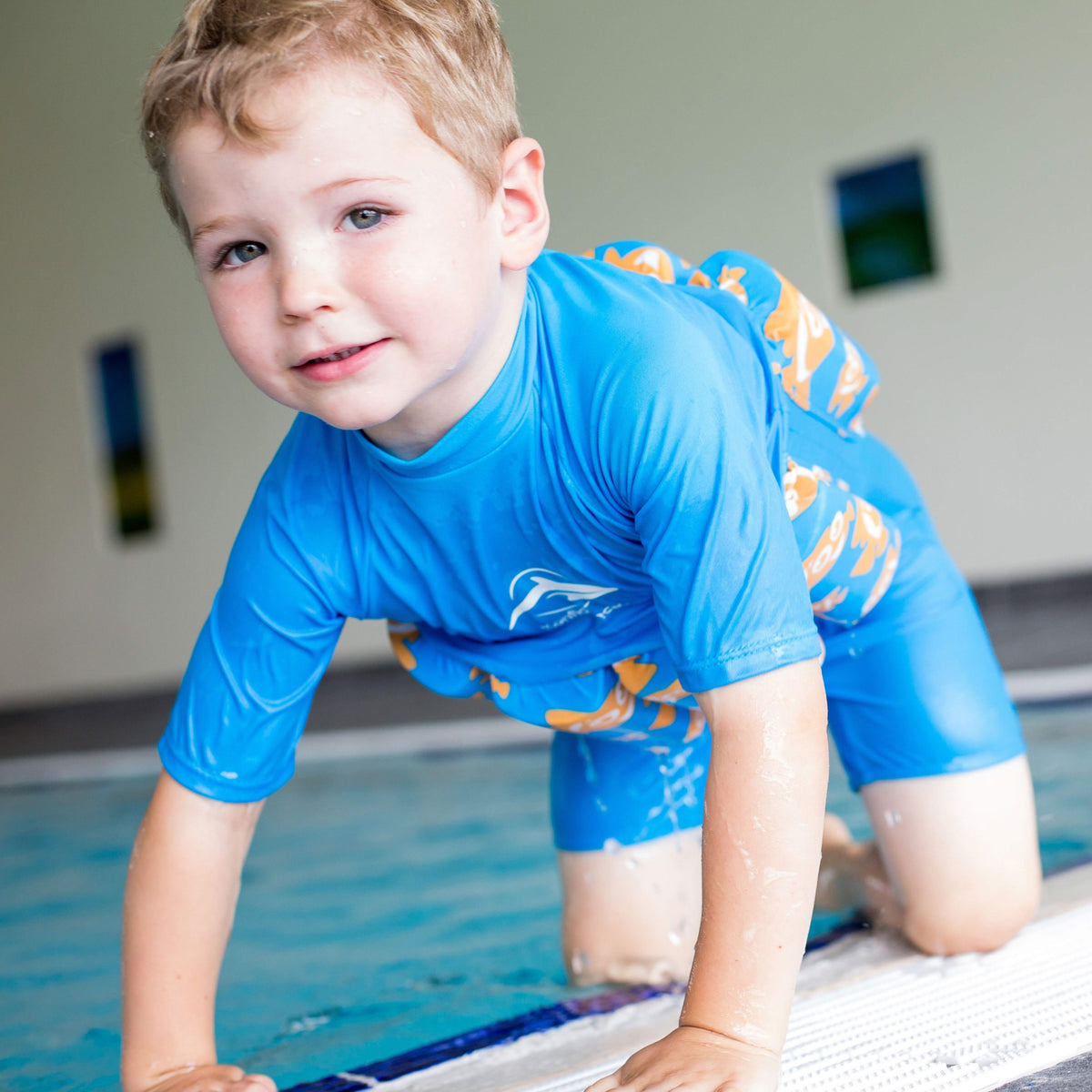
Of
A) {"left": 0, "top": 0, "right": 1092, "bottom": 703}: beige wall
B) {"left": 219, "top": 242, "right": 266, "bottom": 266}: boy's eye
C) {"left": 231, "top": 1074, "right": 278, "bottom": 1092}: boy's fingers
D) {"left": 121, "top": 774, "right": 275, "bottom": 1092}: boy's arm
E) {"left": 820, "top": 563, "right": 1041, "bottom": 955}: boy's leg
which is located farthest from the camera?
{"left": 0, "top": 0, "right": 1092, "bottom": 703}: beige wall

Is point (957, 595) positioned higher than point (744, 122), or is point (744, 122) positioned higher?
point (744, 122)

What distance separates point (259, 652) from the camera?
4.76 ft

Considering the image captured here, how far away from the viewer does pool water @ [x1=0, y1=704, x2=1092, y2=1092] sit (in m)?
1.89

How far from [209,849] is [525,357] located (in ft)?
2.15

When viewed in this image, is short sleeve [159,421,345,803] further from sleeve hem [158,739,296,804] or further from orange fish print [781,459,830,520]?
orange fish print [781,459,830,520]

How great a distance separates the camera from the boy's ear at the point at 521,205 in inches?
51.3

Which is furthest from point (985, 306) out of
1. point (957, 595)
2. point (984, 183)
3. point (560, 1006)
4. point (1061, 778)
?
point (560, 1006)

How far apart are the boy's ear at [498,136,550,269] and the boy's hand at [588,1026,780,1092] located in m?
0.76

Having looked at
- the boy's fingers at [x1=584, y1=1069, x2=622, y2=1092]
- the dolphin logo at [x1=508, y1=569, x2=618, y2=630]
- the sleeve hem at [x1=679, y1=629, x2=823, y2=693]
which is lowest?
the boy's fingers at [x1=584, y1=1069, x2=622, y2=1092]

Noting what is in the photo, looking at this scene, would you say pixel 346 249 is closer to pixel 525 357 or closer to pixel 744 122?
pixel 525 357

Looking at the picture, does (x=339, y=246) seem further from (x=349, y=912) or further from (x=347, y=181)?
(x=349, y=912)

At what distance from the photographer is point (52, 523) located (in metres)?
10.1

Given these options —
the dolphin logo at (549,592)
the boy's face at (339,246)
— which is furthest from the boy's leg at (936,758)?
the boy's face at (339,246)

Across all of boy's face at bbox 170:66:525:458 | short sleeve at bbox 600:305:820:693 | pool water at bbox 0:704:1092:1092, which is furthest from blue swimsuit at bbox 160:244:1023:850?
pool water at bbox 0:704:1092:1092
